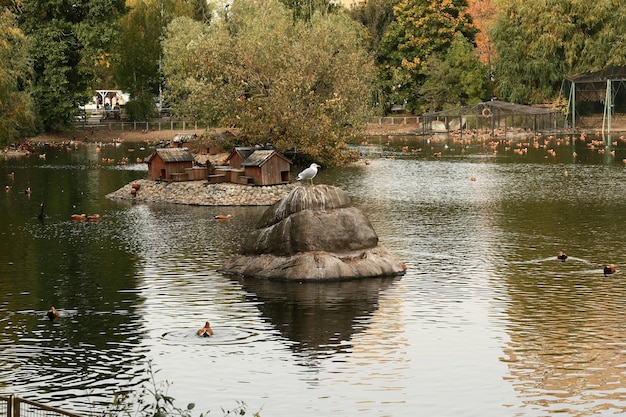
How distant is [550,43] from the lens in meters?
134

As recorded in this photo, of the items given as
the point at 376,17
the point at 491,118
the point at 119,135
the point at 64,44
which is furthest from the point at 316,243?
the point at 376,17

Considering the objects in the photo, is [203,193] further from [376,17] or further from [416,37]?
[376,17]

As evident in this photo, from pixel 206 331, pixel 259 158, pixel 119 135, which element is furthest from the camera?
pixel 119 135

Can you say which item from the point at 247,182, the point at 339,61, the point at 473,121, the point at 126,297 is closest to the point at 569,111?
the point at 473,121

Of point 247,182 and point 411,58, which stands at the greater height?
point 411,58

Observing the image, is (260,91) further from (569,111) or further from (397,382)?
(569,111)

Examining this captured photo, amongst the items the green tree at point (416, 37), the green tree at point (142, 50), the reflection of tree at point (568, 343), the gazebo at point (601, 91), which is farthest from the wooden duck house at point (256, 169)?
the green tree at point (416, 37)

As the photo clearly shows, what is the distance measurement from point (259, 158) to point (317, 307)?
1126 inches

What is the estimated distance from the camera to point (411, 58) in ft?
477

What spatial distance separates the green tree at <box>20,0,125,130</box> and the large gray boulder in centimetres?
8070

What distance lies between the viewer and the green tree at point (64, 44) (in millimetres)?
116125

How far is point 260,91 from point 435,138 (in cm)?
5499

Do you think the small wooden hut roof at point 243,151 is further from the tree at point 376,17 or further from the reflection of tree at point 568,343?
the tree at point 376,17

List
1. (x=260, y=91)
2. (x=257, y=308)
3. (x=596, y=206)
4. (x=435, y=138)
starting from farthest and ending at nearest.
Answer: (x=435, y=138), (x=260, y=91), (x=596, y=206), (x=257, y=308)
